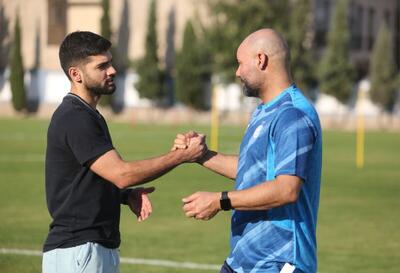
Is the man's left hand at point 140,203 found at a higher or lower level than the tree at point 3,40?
higher

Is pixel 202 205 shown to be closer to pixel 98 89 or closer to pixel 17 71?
pixel 98 89

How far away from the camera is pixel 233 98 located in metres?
63.4

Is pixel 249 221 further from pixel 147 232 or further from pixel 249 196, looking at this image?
pixel 147 232

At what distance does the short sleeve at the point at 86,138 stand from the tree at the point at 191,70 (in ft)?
181

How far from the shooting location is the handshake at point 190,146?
697 centimetres

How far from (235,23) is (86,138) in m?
55.0

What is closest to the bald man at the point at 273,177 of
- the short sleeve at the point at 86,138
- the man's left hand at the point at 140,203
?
the short sleeve at the point at 86,138

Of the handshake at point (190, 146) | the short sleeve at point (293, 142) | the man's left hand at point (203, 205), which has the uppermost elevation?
the short sleeve at point (293, 142)

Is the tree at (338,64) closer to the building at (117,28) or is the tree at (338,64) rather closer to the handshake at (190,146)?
the building at (117,28)

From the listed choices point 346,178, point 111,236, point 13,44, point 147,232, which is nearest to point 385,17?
point 13,44

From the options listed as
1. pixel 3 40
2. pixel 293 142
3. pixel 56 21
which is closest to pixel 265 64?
pixel 293 142

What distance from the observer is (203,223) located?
17906mm

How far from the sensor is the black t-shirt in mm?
6668

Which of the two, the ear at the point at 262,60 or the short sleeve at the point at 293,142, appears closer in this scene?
the short sleeve at the point at 293,142
